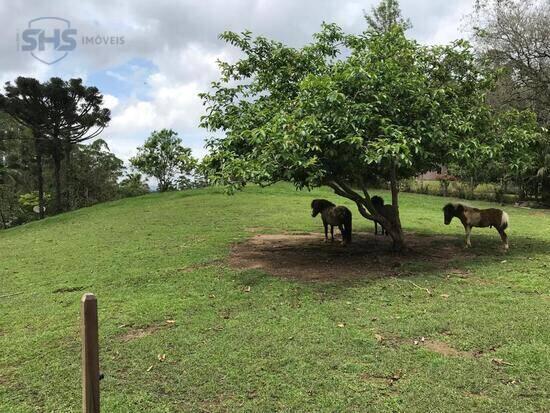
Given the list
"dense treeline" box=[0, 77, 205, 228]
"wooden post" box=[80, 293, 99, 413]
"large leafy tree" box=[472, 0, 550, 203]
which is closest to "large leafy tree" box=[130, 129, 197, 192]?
"dense treeline" box=[0, 77, 205, 228]

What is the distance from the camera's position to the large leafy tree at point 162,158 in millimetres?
29422

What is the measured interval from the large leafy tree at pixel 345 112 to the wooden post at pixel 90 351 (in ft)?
15.9

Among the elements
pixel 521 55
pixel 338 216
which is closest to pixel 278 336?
pixel 338 216

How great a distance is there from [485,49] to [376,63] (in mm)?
16870

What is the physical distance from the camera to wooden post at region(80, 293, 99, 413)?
255 centimetres

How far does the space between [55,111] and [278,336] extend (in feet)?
89.2

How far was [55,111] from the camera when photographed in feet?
92.2

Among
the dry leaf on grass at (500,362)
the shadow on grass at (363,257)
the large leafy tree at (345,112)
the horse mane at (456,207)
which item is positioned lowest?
the dry leaf on grass at (500,362)

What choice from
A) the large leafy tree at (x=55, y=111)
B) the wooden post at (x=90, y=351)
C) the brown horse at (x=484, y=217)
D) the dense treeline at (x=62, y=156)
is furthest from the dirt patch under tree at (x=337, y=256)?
the large leafy tree at (x=55, y=111)

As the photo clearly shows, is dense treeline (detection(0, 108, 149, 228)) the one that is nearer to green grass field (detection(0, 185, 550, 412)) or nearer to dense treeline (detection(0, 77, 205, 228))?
dense treeline (detection(0, 77, 205, 228))

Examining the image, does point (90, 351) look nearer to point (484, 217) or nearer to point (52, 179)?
point (484, 217)

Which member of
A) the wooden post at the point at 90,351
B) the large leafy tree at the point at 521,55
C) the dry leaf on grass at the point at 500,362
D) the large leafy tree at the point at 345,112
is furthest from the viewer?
the large leafy tree at the point at 521,55

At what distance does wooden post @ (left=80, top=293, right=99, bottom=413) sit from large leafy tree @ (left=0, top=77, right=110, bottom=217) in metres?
27.7

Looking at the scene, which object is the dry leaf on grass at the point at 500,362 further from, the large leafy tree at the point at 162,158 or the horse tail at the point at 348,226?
the large leafy tree at the point at 162,158
